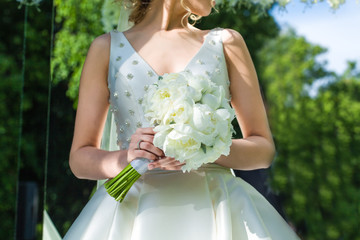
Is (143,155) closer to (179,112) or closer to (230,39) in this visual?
(179,112)

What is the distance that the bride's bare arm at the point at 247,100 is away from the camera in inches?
Result: 77.1

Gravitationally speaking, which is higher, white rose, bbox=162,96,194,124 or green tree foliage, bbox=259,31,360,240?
white rose, bbox=162,96,194,124

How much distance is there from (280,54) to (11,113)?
481cm

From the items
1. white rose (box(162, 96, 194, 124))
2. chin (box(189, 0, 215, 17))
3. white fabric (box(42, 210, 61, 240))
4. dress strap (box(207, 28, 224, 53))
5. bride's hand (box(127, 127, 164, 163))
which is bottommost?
white fabric (box(42, 210, 61, 240))

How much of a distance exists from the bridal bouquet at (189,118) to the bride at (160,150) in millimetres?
106

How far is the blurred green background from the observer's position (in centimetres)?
287

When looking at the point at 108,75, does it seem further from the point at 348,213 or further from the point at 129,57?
the point at 348,213

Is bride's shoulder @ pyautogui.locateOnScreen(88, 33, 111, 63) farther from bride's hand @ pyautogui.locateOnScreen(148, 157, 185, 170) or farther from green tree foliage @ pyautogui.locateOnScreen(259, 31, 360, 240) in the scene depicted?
green tree foliage @ pyautogui.locateOnScreen(259, 31, 360, 240)

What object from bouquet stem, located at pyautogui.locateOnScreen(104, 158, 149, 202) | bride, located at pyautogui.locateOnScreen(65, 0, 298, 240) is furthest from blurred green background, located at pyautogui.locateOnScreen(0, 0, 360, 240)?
bouquet stem, located at pyautogui.locateOnScreen(104, 158, 149, 202)

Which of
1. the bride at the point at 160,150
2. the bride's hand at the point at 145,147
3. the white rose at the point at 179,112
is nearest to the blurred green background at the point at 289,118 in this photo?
the bride at the point at 160,150

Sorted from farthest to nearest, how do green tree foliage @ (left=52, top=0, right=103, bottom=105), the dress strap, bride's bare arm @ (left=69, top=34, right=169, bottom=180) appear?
1. green tree foliage @ (left=52, top=0, right=103, bottom=105)
2. the dress strap
3. bride's bare arm @ (left=69, top=34, right=169, bottom=180)

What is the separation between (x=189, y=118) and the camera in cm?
147

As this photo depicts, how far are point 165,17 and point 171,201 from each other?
83 centimetres

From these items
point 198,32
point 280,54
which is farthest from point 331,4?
point 198,32
